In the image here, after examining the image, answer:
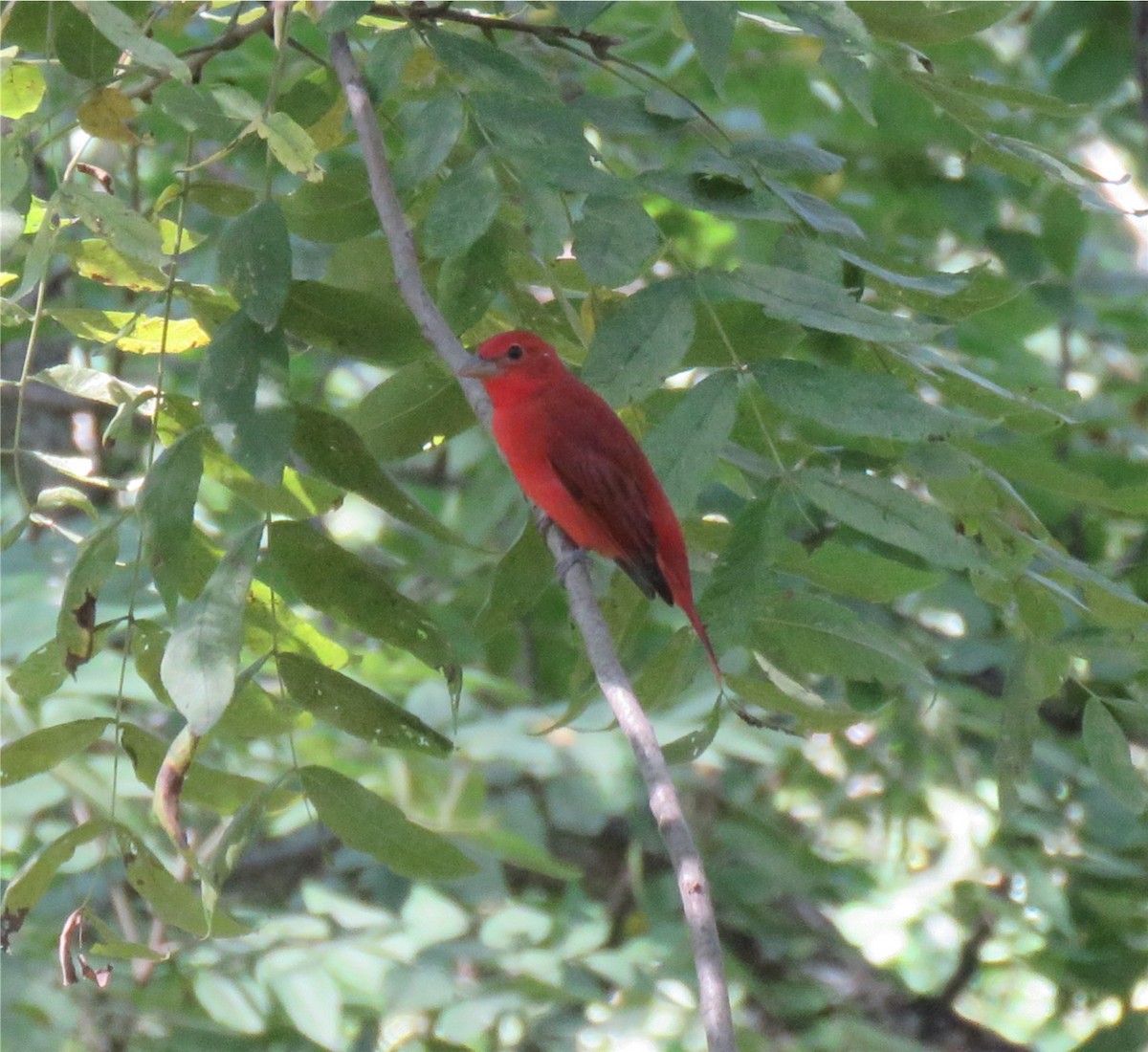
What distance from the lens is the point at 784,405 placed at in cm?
215

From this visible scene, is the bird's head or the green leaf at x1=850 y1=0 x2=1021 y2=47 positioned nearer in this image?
the green leaf at x1=850 y1=0 x2=1021 y2=47

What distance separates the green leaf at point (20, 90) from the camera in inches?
90.4

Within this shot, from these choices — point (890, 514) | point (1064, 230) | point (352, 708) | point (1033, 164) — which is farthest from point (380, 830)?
point (1064, 230)

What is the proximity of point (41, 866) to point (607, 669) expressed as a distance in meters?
0.92

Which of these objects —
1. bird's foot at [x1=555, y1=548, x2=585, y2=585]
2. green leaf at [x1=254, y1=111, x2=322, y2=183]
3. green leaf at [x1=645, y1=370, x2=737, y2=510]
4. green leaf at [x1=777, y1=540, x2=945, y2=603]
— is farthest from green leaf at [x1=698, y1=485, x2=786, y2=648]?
green leaf at [x1=254, y1=111, x2=322, y2=183]

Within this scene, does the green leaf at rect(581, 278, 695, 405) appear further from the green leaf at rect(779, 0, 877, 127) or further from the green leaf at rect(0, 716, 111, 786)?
the green leaf at rect(0, 716, 111, 786)

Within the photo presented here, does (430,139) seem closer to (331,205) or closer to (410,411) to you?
(331,205)

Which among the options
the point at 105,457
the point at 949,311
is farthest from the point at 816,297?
the point at 105,457

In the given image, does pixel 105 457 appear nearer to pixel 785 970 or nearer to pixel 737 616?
pixel 785 970

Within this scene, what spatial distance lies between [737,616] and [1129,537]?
178 inches

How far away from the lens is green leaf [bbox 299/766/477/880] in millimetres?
2275

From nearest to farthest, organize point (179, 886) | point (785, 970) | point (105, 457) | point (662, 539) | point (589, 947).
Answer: point (179, 886) → point (662, 539) → point (589, 947) → point (105, 457) → point (785, 970)

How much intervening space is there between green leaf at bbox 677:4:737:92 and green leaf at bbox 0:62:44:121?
1.03 meters

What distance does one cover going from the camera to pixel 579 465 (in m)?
3.47
